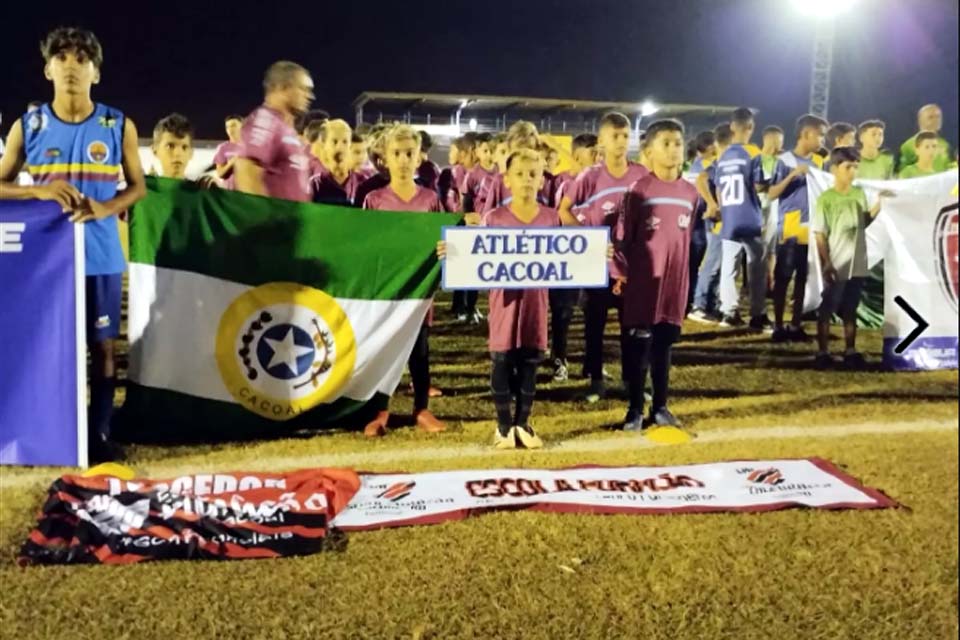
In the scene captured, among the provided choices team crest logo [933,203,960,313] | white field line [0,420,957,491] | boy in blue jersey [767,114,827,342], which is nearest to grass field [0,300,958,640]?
white field line [0,420,957,491]

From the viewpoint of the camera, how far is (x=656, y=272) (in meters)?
2.84

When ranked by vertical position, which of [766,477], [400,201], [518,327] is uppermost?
[400,201]

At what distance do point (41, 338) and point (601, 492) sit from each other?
1.67 metres

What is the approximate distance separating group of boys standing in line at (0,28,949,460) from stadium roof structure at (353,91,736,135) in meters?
0.05

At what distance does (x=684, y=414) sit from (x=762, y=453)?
0.93ft

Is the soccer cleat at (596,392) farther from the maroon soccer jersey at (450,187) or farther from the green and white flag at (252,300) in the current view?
the maroon soccer jersey at (450,187)

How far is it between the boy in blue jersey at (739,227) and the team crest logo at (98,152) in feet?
6.18

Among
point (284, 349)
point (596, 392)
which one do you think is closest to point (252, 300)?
point (284, 349)

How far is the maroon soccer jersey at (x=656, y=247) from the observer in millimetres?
2797

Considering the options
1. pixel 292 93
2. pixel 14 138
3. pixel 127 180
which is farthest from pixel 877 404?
pixel 14 138

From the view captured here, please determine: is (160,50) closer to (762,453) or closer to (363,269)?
(363,269)

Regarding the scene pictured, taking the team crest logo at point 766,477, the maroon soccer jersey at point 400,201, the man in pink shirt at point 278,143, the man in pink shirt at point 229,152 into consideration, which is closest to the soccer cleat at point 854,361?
the team crest logo at point 766,477

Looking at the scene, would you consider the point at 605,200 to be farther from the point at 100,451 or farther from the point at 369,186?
the point at 100,451

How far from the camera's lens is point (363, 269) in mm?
2668
